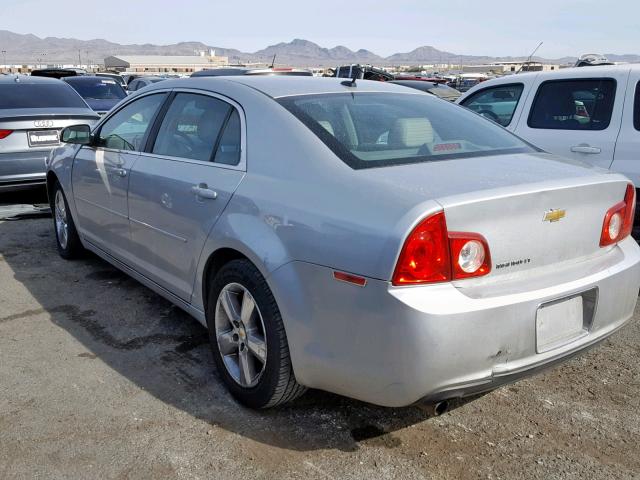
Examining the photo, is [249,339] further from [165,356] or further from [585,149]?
[585,149]

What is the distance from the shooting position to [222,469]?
2.70 metres

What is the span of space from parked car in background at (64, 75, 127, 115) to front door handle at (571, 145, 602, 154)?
10278 millimetres

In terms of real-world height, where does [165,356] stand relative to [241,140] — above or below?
below

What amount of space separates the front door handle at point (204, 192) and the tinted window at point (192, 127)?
0.60 ft

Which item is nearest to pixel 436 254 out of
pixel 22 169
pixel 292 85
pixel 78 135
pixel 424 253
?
pixel 424 253

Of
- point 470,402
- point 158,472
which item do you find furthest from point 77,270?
point 470,402

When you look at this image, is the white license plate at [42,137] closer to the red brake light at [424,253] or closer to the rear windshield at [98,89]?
the red brake light at [424,253]

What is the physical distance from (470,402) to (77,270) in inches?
141

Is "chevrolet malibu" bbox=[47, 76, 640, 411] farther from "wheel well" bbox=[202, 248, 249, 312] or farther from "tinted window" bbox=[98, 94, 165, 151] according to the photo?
"tinted window" bbox=[98, 94, 165, 151]

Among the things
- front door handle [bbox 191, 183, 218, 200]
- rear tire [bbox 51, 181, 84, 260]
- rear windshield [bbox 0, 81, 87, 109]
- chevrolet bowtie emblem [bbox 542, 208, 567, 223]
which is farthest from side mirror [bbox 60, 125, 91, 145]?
chevrolet bowtie emblem [bbox 542, 208, 567, 223]

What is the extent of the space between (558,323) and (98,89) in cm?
1327

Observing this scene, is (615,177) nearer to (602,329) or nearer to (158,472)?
(602,329)

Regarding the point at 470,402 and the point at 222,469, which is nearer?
the point at 222,469

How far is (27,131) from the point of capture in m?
7.33
